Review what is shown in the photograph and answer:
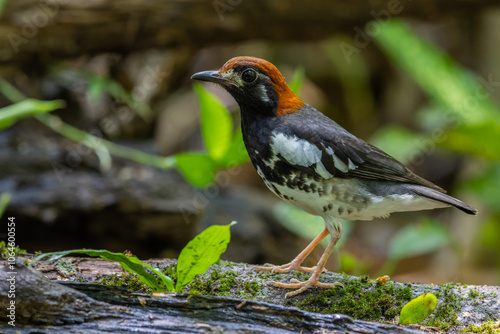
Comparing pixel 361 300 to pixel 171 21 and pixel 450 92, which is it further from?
pixel 450 92

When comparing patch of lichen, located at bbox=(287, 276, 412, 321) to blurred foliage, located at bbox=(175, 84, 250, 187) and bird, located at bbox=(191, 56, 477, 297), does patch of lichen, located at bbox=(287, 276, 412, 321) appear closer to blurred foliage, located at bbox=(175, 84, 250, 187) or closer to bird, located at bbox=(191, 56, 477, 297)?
bird, located at bbox=(191, 56, 477, 297)

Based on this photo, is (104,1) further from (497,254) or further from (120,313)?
(497,254)

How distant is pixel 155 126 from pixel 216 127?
275 centimetres

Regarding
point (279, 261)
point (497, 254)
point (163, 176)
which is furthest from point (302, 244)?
point (497, 254)

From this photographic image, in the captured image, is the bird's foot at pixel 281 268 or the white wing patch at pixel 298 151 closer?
the white wing patch at pixel 298 151

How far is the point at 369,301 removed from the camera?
10.9ft

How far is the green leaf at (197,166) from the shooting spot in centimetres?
473

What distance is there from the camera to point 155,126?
7.32 metres

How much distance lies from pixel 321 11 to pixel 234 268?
3.62m

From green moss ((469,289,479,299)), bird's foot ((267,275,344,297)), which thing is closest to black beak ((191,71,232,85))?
bird's foot ((267,275,344,297))

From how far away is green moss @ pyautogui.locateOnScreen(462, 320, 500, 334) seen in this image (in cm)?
306

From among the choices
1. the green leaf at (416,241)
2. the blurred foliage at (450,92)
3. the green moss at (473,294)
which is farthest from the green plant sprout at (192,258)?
the blurred foliage at (450,92)
